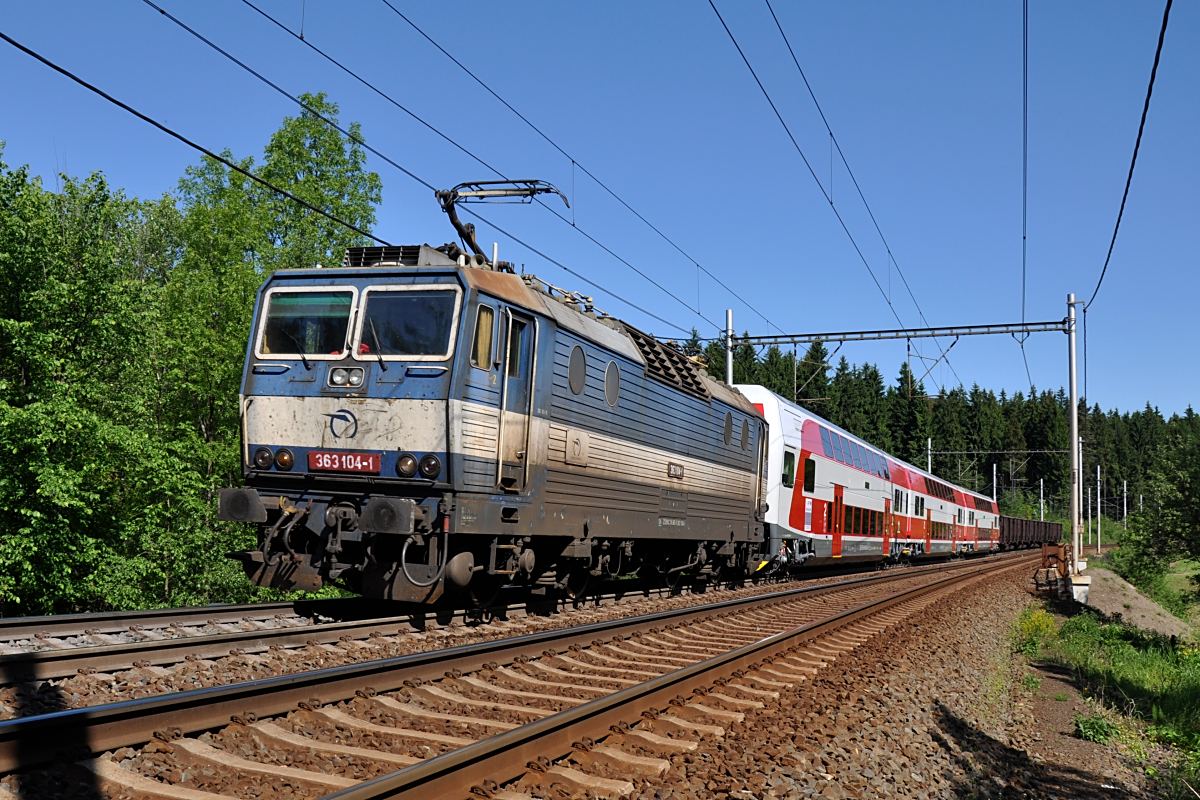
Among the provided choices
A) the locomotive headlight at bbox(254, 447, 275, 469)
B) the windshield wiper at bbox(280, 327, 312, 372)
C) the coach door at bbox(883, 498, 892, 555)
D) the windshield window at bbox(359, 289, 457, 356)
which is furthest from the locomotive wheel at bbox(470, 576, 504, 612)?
the coach door at bbox(883, 498, 892, 555)

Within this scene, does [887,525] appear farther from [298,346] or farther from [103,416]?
[298,346]

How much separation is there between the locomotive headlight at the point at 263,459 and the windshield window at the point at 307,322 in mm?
1132

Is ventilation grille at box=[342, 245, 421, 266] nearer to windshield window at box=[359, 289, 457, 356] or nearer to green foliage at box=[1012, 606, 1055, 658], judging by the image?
windshield window at box=[359, 289, 457, 356]

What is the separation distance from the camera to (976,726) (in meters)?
8.34

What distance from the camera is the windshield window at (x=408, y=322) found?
9.89m

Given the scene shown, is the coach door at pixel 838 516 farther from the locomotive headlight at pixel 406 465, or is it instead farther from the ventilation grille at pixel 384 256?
the locomotive headlight at pixel 406 465

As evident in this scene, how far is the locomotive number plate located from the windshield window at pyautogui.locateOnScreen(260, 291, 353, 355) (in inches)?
44.6

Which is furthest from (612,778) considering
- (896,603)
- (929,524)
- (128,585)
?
(929,524)

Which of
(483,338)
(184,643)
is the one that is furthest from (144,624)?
(483,338)

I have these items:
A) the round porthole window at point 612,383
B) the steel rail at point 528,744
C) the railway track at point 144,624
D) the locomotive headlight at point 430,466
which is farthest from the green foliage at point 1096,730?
the railway track at point 144,624

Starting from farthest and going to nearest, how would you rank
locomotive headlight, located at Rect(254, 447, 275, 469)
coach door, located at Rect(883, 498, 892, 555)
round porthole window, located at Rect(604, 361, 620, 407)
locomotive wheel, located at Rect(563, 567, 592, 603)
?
coach door, located at Rect(883, 498, 892, 555) < locomotive wheel, located at Rect(563, 567, 592, 603) < round porthole window, located at Rect(604, 361, 620, 407) < locomotive headlight, located at Rect(254, 447, 275, 469)

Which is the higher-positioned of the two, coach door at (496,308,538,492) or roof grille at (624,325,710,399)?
roof grille at (624,325,710,399)

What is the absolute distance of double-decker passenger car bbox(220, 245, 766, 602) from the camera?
962 centimetres

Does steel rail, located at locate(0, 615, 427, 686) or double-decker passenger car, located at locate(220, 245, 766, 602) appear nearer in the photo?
steel rail, located at locate(0, 615, 427, 686)
